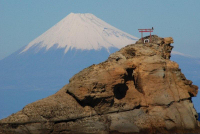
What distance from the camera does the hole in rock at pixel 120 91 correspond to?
147ft

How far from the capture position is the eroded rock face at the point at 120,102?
4209 cm

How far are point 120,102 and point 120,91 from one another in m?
1.26

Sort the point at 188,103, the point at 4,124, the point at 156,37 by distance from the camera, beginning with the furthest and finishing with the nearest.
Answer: the point at 156,37 < the point at 188,103 < the point at 4,124

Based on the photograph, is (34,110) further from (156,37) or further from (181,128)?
(156,37)

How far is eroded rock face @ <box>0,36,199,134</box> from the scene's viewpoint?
42094 millimetres

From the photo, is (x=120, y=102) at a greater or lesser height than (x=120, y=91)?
lesser

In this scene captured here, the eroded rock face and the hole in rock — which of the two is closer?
the eroded rock face

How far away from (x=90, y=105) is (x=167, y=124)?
6.51 meters

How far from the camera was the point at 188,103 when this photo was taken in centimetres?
4672

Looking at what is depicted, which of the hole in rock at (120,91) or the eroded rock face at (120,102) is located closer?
the eroded rock face at (120,102)

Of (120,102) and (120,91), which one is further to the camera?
(120,91)

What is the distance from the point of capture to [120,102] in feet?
146

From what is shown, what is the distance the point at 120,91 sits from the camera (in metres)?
45.4

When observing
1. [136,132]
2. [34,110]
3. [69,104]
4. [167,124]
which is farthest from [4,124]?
[167,124]
